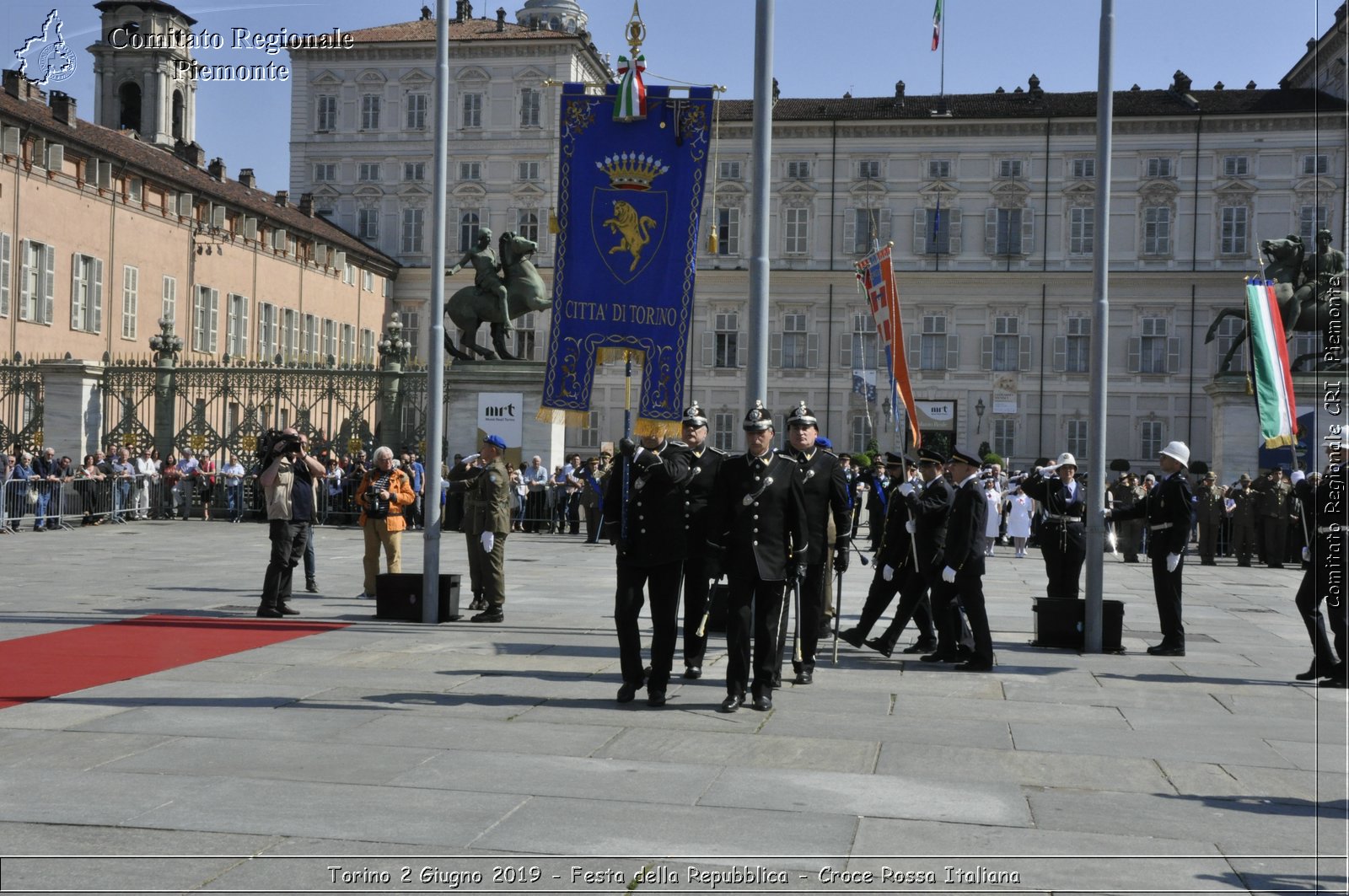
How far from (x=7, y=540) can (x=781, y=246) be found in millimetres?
41079

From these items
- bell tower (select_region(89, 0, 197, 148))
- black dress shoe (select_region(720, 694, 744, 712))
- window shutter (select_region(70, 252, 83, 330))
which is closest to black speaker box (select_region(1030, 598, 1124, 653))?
black dress shoe (select_region(720, 694, 744, 712))

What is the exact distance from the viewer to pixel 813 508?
9969mm

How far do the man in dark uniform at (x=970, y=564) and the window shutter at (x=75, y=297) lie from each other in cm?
3297

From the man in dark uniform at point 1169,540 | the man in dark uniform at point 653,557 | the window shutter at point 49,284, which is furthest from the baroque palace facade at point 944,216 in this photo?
the man in dark uniform at point 653,557

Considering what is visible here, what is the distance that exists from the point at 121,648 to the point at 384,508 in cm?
434

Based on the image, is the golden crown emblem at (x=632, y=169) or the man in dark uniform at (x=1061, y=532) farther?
the man in dark uniform at (x=1061, y=532)

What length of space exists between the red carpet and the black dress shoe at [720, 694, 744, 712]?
4.20 meters

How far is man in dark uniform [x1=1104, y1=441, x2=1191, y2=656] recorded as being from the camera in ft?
41.1

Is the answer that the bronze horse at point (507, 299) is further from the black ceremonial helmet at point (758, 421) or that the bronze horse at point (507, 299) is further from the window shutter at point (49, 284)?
the black ceremonial helmet at point (758, 421)

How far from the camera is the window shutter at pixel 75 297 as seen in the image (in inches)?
1528

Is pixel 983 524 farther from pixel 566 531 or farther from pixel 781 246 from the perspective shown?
Result: pixel 781 246

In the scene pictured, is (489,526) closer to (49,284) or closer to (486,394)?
(486,394)

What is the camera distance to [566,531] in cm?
3055

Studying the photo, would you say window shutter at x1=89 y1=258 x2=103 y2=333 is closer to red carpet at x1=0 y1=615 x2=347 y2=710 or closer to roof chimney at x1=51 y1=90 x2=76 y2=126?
roof chimney at x1=51 y1=90 x2=76 y2=126
